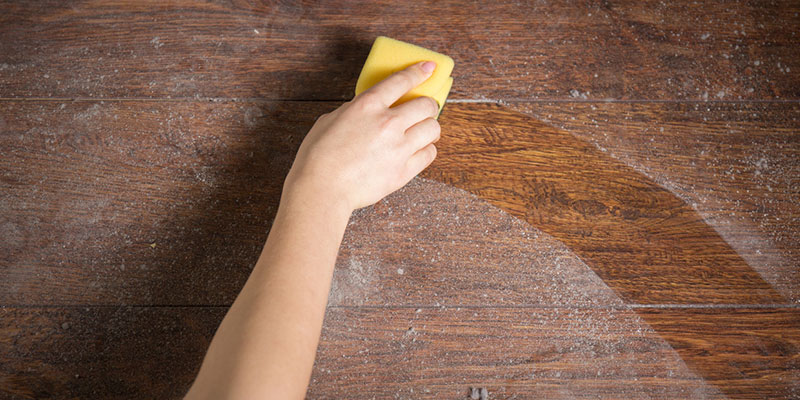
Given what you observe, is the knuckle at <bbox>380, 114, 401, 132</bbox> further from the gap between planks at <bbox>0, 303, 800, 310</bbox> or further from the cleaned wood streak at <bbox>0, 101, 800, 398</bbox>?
the gap between planks at <bbox>0, 303, 800, 310</bbox>

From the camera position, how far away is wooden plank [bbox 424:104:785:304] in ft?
2.15

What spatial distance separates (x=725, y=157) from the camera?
0.69m

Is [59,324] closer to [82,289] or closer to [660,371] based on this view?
[82,289]

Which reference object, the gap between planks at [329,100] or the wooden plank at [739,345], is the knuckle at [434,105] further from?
the wooden plank at [739,345]

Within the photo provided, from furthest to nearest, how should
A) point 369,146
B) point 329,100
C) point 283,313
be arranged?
point 329,100
point 369,146
point 283,313

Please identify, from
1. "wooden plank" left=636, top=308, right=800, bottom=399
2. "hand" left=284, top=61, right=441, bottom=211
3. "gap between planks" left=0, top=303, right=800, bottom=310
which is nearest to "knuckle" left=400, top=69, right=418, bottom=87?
"hand" left=284, top=61, right=441, bottom=211

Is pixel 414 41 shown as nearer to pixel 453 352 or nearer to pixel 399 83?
pixel 399 83

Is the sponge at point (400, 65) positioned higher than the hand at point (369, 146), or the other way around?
the sponge at point (400, 65)

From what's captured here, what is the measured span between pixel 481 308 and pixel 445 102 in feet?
1.02

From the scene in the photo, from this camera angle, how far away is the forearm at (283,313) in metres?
0.44

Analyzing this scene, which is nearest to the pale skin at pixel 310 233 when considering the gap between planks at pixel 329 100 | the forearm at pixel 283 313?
the forearm at pixel 283 313

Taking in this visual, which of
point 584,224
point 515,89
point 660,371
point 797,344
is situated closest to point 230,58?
point 515,89

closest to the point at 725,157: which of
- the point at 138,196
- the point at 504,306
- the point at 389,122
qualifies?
the point at 504,306

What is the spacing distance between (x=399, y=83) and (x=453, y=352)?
370mm
